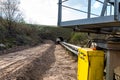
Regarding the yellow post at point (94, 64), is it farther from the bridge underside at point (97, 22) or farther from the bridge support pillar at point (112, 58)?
the bridge underside at point (97, 22)

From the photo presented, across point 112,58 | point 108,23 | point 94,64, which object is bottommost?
point 94,64

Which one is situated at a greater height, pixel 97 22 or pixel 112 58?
pixel 97 22


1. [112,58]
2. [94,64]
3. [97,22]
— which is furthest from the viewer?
[97,22]

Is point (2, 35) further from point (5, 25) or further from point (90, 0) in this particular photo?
point (90, 0)

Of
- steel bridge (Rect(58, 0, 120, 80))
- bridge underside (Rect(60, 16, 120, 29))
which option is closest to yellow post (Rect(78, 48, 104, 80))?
steel bridge (Rect(58, 0, 120, 80))

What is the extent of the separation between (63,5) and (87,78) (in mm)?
2778

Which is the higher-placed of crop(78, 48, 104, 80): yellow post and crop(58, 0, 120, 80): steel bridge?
crop(58, 0, 120, 80): steel bridge

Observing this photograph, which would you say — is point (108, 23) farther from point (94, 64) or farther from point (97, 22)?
point (94, 64)

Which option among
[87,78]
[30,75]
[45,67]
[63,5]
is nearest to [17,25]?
[45,67]

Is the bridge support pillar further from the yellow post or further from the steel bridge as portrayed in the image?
the yellow post

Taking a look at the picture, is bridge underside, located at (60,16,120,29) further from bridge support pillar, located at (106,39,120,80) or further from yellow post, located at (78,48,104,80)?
yellow post, located at (78,48,104,80)

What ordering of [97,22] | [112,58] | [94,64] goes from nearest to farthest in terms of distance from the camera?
[112,58], [94,64], [97,22]

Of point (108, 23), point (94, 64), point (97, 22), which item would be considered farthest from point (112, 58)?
point (97, 22)

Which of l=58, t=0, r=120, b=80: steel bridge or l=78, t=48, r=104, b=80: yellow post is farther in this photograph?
l=78, t=48, r=104, b=80: yellow post
